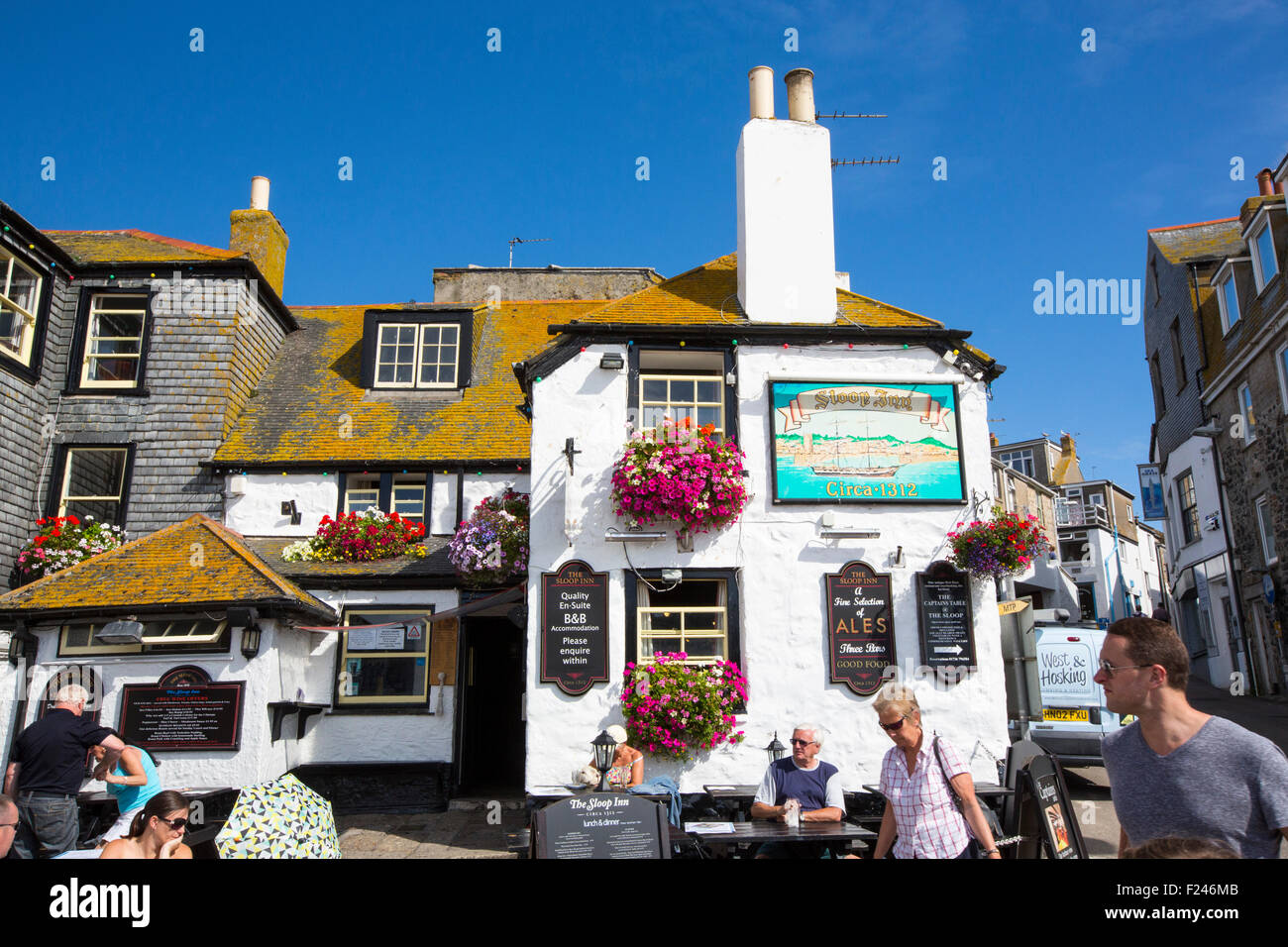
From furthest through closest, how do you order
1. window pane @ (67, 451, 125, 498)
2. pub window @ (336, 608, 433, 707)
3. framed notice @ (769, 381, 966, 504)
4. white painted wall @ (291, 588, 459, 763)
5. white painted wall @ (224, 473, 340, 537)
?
window pane @ (67, 451, 125, 498), white painted wall @ (224, 473, 340, 537), pub window @ (336, 608, 433, 707), white painted wall @ (291, 588, 459, 763), framed notice @ (769, 381, 966, 504)

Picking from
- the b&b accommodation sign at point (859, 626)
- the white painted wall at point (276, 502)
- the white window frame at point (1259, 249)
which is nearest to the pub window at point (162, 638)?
the white painted wall at point (276, 502)

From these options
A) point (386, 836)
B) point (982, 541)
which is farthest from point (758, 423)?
point (386, 836)

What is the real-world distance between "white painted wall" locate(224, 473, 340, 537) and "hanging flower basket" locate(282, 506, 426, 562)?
1.68 ft

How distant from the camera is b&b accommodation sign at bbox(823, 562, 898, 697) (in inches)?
412

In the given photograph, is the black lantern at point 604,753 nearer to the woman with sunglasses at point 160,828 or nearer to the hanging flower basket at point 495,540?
the hanging flower basket at point 495,540

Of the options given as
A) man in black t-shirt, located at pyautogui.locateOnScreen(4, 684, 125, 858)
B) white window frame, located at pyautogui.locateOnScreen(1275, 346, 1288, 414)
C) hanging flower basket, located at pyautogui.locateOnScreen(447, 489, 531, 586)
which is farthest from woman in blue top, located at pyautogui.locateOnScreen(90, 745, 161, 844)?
white window frame, located at pyautogui.locateOnScreen(1275, 346, 1288, 414)

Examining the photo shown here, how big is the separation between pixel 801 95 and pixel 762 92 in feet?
1.96

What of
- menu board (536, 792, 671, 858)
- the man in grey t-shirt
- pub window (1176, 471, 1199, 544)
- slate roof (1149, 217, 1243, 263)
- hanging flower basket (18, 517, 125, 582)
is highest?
slate roof (1149, 217, 1243, 263)

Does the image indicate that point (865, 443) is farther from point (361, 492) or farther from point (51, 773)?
point (51, 773)

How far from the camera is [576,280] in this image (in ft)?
79.7

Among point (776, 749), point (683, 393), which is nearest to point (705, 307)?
point (683, 393)

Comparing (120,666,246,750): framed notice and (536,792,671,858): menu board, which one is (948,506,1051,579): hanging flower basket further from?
(120,666,246,750): framed notice

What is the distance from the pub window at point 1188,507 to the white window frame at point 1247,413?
3.96m

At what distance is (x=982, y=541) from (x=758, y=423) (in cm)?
307
